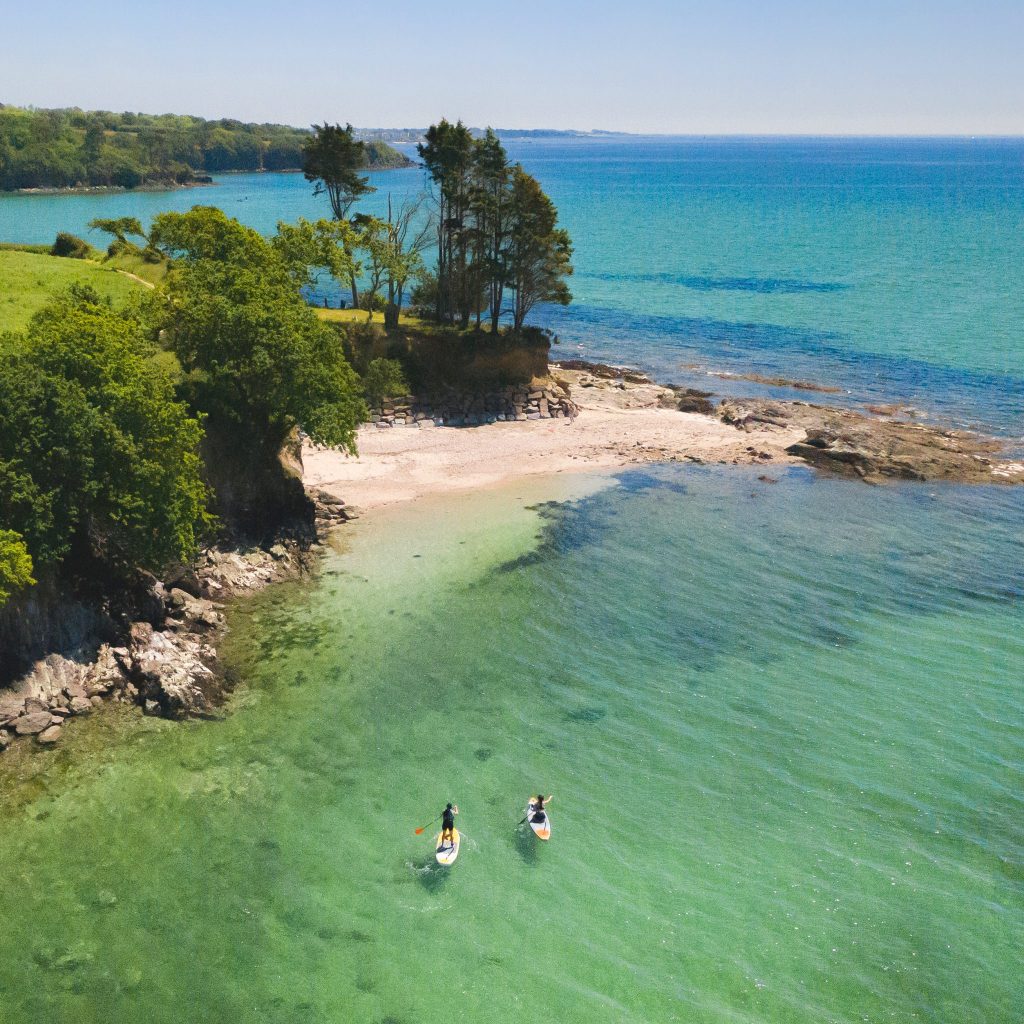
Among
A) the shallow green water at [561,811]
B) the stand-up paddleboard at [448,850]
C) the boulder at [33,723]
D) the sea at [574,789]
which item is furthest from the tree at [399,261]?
the stand-up paddleboard at [448,850]

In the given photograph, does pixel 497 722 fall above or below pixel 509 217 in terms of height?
below

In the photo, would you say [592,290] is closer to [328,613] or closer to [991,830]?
[328,613]

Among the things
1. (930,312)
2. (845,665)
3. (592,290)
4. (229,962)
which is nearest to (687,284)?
(592,290)

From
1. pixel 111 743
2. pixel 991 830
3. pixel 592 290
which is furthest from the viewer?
pixel 592 290

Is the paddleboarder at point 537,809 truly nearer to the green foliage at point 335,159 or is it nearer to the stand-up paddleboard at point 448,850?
the stand-up paddleboard at point 448,850

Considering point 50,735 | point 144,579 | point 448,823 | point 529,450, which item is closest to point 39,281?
point 144,579
